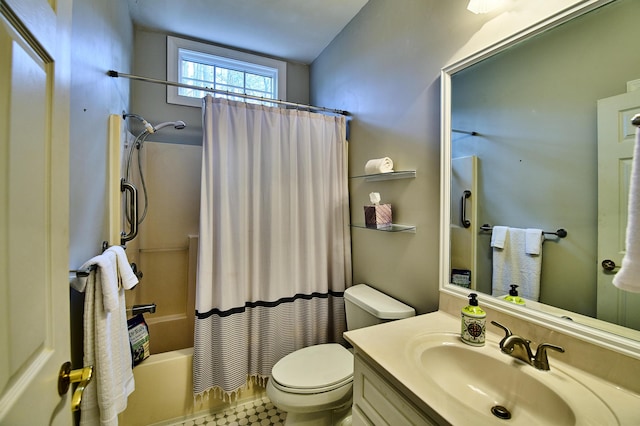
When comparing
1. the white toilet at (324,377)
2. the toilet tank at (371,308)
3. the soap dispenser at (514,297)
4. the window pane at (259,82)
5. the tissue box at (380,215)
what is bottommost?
the white toilet at (324,377)

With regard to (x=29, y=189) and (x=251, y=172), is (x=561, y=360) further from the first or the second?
(x=251, y=172)

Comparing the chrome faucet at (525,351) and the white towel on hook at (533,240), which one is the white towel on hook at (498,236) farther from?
the chrome faucet at (525,351)

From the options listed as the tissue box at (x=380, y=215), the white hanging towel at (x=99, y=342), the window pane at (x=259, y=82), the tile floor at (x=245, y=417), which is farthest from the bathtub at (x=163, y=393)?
the window pane at (x=259, y=82)

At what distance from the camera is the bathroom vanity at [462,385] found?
67 cm

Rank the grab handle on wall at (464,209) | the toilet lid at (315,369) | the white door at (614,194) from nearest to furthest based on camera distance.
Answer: the white door at (614,194), the grab handle on wall at (464,209), the toilet lid at (315,369)

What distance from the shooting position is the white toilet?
1.28 m

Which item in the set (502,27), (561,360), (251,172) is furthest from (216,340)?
(502,27)

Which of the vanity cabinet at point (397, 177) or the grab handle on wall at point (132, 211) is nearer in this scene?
the vanity cabinet at point (397, 177)

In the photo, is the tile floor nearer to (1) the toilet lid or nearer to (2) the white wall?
(1) the toilet lid

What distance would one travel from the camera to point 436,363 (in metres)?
0.96

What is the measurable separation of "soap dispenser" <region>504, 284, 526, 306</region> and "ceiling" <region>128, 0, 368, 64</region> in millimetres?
1899

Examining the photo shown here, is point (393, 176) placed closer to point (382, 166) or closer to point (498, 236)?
point (382, 166)

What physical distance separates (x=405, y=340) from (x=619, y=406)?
0.53 meters

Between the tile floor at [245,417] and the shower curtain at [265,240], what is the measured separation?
0.48ft
